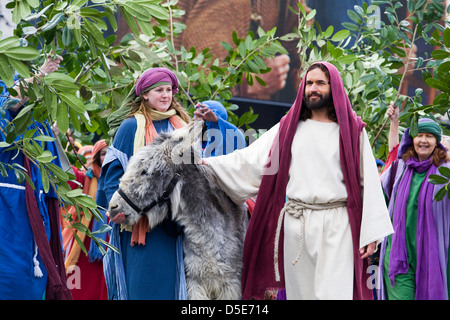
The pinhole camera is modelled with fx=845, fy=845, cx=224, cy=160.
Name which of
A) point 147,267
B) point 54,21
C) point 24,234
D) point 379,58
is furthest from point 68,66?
point 379,58

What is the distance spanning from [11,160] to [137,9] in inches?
63.3

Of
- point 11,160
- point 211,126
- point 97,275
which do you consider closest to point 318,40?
point 211,126

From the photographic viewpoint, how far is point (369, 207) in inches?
213

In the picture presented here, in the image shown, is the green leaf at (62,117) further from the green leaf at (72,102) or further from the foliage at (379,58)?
the foliage at (379,58)

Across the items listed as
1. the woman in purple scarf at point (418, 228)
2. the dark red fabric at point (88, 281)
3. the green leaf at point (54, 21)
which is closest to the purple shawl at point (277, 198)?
the green leaf at point (54, 21)

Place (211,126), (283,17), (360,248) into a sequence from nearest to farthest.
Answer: (360,248), (211,126), (283,17)

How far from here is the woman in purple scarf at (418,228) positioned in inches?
288

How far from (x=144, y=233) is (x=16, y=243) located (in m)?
0.87

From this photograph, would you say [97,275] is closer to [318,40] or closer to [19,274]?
[19,274]

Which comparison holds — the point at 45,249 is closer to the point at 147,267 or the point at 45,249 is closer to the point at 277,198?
the point at 147,267

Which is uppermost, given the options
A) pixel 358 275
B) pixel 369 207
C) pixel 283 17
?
Answer: pixel 283 17

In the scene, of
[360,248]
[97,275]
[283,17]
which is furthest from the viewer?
[283,17]

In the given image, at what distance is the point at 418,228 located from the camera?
7.44 m

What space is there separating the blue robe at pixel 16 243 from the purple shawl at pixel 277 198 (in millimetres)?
1436
